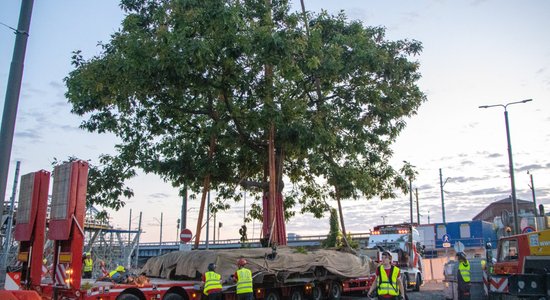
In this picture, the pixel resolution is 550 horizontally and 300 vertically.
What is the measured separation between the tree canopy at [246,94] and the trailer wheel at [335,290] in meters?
3.79

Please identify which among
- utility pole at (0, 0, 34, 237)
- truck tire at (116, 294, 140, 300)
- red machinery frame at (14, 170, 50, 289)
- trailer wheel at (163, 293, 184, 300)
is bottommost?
trailer wheel at (163, 293, 184, 300)

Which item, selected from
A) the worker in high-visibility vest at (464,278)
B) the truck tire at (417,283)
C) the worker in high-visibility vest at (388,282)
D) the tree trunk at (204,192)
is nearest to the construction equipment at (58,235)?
the worker in high-visibility vest at (388,282)

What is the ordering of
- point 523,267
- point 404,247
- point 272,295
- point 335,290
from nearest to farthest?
point 523,267
point 272,295
point 335,290
point 404,247

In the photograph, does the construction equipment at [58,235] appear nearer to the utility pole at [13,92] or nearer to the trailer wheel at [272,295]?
the utility pole at [13,92]

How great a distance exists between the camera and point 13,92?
812 cm

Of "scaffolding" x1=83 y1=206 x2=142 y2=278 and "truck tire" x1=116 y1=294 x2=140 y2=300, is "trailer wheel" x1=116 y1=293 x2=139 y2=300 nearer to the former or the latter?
"truck tire" x1=116 y1=294 x2=140 y2=300

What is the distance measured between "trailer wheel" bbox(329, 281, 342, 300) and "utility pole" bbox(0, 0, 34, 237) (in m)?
13.6

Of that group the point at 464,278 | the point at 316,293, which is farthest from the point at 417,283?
the point at 464,278

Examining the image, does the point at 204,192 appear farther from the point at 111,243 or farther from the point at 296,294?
the point at 111,243

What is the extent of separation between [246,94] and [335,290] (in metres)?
8.13

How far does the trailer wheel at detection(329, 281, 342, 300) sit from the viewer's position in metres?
19.5

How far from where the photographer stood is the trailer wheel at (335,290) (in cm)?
1950

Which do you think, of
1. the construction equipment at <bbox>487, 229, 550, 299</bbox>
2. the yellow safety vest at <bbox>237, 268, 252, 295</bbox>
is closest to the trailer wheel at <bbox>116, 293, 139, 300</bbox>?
the yellow safety vest at <bbox>237, 268, 252, 295</bbox>

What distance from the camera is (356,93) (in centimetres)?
2094
